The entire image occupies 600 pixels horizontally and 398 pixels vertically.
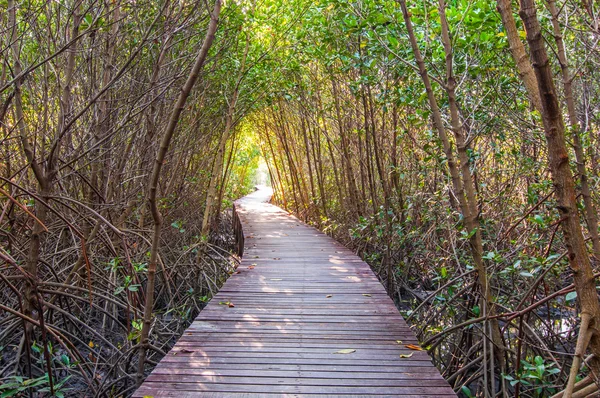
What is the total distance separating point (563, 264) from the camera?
3.27 meters

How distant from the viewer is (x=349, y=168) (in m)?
6.93

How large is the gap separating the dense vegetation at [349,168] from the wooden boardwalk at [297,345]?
1.35 feet

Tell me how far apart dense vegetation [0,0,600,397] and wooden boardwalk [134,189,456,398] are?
0.41 meters

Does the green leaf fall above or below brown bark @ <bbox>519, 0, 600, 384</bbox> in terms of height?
below

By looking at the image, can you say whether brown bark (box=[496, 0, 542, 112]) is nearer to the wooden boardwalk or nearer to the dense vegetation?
the dense vegetation

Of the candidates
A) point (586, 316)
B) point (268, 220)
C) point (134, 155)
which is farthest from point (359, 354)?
point (268, 220)

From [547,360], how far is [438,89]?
2.53 meters

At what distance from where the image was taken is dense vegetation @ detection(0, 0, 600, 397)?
8.11ft

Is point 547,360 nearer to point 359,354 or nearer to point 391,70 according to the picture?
point 359,354

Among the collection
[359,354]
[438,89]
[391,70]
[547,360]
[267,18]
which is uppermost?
[267,18]

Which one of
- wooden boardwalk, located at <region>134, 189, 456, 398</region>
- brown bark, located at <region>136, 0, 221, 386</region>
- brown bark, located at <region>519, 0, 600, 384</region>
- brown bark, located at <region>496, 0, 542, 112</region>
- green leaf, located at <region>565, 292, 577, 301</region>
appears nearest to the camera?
brown bark, located at <region>519, 0, 600, 384</region>

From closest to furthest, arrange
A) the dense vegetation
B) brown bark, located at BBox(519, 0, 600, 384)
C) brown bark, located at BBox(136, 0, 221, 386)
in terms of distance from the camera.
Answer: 1. brown bark, located at BBox(519, 0, 600, 384)
2. brown bark, located at BBox(136, 0, 221, 386)
3. the dense vegetation

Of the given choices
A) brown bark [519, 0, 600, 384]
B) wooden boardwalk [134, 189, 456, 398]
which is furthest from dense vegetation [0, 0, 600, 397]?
wooden boardwalk [134, 189, 456, 398]

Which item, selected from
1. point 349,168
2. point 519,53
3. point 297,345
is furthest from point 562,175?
point 349,168
